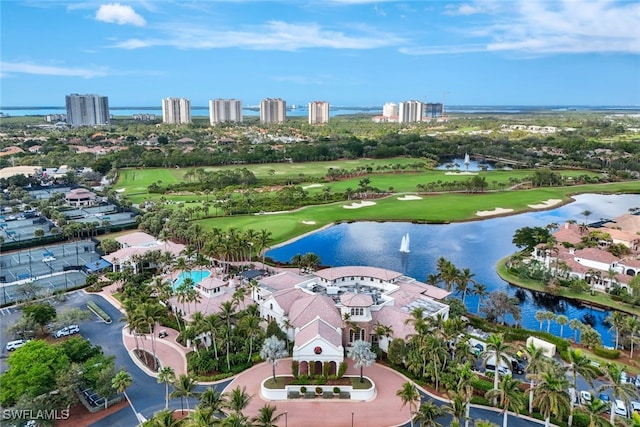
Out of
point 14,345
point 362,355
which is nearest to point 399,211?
point 362,355

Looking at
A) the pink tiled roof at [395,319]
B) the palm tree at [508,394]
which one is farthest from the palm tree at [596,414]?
the pink tiled roof at [395,319]

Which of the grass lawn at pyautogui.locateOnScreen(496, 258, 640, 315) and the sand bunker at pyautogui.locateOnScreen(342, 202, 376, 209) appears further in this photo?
the sand bunker at pyautogui.locateOnScreen(342, 202, 376, 209)

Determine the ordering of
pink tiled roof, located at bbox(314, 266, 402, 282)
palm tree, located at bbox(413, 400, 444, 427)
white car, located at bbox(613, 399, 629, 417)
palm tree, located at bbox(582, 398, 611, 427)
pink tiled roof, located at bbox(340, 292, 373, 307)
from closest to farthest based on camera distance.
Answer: palm tree, located at bbox(582, 398, 611, 427) → palm tree, located at bbox(413, 400, 444, 427) → white car, located at bbox(613, 399, 629, 417) → pink tiled roof, located at bbox(340, 292, 373, 307) → pink tiled roof, located at bbox(314, 266, 402, 282)

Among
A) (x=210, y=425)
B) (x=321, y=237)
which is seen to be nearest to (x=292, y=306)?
(x=210, y=425)

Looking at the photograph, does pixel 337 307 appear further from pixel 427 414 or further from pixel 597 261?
pixel 597 261

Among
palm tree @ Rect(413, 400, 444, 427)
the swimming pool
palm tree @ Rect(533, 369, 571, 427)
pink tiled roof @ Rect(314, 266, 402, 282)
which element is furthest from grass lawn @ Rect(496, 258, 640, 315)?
the swimming pool

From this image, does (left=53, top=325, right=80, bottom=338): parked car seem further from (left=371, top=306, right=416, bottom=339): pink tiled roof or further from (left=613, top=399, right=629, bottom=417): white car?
(left=613, top=399, right=629, bottom=417): white car

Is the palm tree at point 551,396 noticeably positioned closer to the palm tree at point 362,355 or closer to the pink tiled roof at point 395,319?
the palm tree at point 362,355
